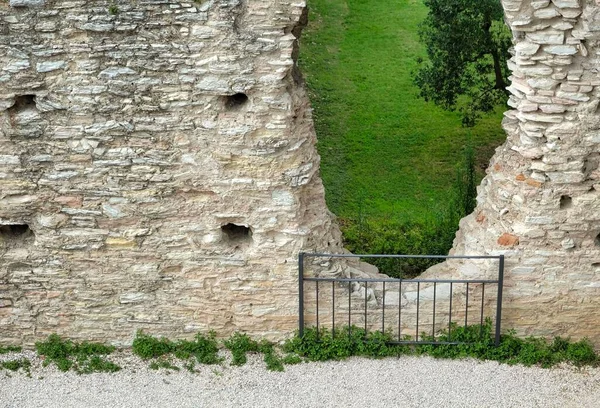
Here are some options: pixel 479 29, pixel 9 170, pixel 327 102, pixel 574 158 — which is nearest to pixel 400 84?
pixel 327 102

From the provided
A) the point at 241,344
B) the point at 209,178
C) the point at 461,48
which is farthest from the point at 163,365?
the point at 461,48

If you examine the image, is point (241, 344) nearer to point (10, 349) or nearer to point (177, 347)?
point (177, 347)

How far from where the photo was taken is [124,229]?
8.81m

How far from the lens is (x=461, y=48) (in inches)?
535

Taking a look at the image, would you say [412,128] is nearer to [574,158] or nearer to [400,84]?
[400,84]

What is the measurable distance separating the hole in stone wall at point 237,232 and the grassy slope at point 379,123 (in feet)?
12.8

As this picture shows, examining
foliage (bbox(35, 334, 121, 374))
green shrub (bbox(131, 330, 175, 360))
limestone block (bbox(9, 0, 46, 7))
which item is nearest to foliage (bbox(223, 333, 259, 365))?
green shrub (bbox(131, 330, 175, 360))

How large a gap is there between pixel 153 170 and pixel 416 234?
4.91 m

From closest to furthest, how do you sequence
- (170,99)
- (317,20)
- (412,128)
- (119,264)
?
(170,99)
(119,264)
(412,128)
(317,20)

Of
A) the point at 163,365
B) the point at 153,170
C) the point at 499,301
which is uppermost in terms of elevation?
the point at 153,170

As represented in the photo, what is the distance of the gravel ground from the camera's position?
28.0ft

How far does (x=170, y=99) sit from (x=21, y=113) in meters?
1.49

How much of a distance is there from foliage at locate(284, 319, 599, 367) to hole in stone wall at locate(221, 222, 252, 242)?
3.98ft

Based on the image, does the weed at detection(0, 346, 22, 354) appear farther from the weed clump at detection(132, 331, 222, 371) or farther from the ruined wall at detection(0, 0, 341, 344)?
the weed clump at detection(132, 331, 222, 371)
